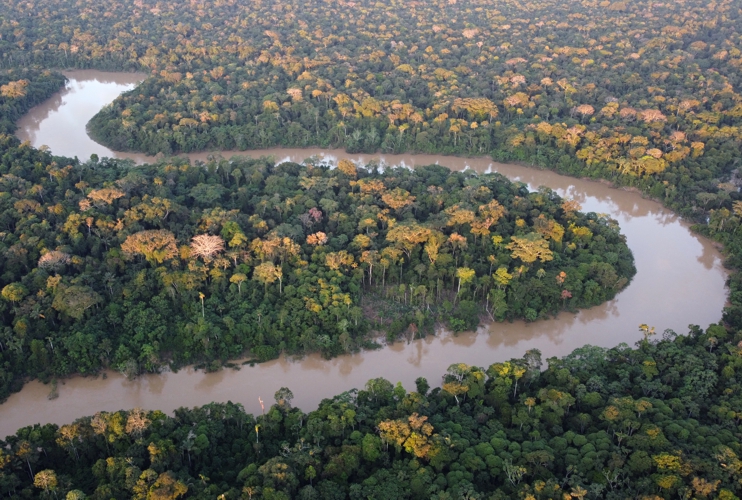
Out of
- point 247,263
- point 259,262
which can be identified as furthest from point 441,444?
point 247,263

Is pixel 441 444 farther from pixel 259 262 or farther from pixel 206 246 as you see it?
pixel 206 246

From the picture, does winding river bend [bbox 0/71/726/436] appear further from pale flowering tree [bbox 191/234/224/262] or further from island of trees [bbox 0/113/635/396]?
pale flowering tree [bbox 191/234/224/262]

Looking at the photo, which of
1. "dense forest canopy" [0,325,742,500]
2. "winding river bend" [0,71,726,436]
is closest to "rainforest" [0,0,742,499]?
"dense forest canopy" [0,325,742,500]

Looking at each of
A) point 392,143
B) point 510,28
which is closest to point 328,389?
point 392,143

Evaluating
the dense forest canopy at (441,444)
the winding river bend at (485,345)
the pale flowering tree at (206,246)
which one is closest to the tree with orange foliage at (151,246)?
the pale flowering tree at (206,246)

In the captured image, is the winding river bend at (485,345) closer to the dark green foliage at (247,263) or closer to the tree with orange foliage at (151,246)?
the dark green foliage at (247,263)

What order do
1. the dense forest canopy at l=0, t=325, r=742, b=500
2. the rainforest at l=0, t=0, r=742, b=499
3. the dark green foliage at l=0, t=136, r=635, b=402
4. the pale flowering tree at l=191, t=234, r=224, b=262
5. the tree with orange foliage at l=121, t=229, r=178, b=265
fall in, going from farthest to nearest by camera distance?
Result: the pale flowering tree at l=191, t=234, r=224, b=262
the tree with orange foliage at l=121, t=229, r=178, b=265
the dark green foliage at l=0, t=136, r=635, b=402
the rainforest at l=0, t=0, r=742, b=499
the dense forest canopy at l=0, t=325, r=742, b=500
